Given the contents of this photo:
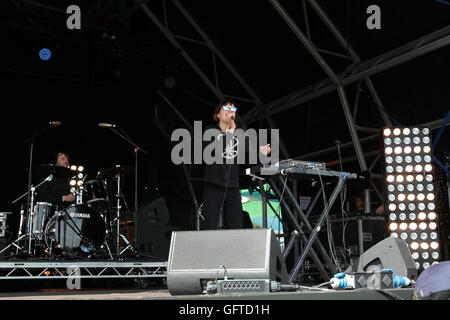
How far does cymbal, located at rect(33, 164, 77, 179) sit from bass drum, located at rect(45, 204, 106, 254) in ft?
1.27

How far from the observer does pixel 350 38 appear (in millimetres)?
6199

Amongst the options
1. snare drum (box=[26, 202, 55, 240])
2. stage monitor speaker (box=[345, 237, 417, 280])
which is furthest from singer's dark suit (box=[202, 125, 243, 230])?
snare drum (box=[26, 202, 55, 240])

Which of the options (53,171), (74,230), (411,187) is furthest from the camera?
(53,171)

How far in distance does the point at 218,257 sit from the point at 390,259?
1.08m

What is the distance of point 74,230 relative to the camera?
18.1 feet

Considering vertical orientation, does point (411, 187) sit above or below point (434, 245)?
above

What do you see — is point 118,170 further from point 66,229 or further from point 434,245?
point 434,245

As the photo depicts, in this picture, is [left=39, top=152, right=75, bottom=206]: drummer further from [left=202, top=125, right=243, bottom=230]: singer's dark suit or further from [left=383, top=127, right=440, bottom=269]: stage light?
[left=383, top=127, right=440, bottom=269]: stage light

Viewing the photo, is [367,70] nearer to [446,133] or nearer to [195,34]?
[446,133]

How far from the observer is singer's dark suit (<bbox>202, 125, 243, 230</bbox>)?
326 centimetres

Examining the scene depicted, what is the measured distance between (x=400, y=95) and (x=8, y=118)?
19.6 ft

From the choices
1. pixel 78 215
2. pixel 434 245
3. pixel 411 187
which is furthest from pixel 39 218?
pixel 434 245
